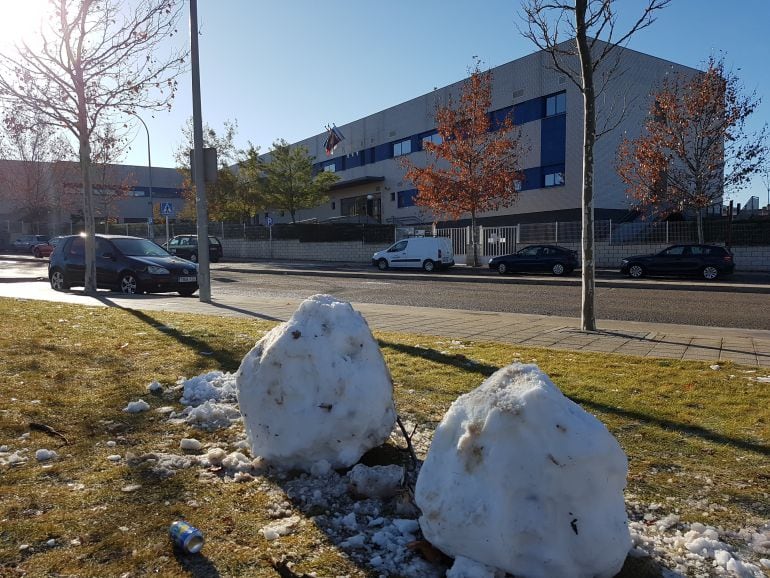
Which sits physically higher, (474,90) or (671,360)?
(474,90)

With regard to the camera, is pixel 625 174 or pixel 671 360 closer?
pixel 671 360

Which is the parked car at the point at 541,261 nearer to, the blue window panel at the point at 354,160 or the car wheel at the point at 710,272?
the car wheel at the point at 710,272

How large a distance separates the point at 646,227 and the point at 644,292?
10.9 m

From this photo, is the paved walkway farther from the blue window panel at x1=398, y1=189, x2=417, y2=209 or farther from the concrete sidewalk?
the blue window panel at x1=398, y1=189, x2=417, y2=209

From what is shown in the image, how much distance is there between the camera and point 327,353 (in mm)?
3211

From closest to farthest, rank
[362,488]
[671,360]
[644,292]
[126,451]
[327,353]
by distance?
[362,488], [327,353], [126,451], [671,360], [644,292]

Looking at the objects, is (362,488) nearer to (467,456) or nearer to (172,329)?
(467,456)

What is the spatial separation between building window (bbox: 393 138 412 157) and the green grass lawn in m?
41.5

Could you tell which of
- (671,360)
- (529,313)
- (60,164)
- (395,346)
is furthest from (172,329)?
(60,164)

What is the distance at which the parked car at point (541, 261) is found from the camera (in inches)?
933

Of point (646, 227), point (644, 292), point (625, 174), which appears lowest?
point (644, 292)

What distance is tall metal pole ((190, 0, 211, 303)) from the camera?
41.0 ft

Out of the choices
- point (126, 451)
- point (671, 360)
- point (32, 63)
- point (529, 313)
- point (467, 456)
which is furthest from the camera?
point (32, 63)

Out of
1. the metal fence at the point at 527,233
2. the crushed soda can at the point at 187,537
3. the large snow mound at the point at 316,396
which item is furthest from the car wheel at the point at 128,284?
the metal fence at the point at 527,233
